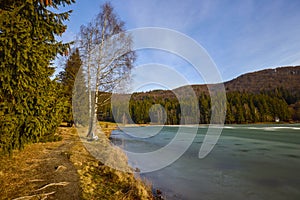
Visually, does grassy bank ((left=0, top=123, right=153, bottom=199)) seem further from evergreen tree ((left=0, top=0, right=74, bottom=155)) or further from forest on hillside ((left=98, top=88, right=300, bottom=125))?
forest on hillside ((left=98, top=88, right=300, bottom=125))

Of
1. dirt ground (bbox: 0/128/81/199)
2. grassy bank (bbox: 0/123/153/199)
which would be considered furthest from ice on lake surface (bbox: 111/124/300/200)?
dirt ground (bbox: 0/128/81/199)

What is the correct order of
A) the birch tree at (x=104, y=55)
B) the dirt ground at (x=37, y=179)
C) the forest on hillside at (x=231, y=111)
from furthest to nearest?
the forest on hillside at (x=231, y=111) < the birch tree at (x=104, y=55) < the dirt ground at (x=37, y=179)

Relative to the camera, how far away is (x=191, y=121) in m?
73.5

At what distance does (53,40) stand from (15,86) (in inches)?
82.2

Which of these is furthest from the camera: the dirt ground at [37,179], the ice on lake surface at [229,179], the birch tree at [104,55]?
the birch tree at [104,55]

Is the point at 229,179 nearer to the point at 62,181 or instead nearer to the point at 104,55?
the point at 62,181

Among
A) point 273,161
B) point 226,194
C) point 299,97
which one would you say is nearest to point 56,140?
point 226,194

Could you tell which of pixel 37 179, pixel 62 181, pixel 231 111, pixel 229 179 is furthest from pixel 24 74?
pixel 231 111

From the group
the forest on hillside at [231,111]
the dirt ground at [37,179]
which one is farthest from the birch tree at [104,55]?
the forest on hillside at [231,111]

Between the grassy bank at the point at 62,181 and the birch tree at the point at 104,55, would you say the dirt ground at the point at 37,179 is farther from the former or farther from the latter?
the birch tree at the point at 104,55

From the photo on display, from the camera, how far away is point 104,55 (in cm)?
1099

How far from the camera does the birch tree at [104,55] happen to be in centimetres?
1095

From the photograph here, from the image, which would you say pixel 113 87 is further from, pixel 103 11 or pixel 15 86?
pixel 15 86

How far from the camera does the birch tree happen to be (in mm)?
10945
